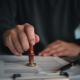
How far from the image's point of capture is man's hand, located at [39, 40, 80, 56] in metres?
0.70

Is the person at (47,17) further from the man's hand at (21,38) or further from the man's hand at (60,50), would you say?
the man's hand at (21,38)

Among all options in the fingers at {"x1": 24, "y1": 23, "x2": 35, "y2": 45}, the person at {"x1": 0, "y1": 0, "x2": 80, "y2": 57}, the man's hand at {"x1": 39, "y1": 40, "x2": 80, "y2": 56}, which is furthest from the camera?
the person at {"x1": 0, "y1": 0, "x2": 80, "y2": 57}

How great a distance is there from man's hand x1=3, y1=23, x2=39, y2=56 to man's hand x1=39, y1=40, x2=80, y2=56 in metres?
0.17

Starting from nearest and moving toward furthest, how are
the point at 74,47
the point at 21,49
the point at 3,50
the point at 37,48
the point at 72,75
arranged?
the point at 72,75 → the point at 21,49 → the point at 3,50 → the point at 74,47 → the point at 37,48

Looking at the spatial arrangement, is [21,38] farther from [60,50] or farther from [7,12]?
[7,12]

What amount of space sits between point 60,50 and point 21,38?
0.28 m

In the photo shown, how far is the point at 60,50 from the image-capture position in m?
0.73

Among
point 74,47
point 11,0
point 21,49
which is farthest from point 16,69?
point 11,0

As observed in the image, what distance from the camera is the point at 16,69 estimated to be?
1.44 ft

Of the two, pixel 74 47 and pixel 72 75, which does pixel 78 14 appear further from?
pixel 72 75

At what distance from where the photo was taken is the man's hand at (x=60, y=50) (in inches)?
→ 27.4

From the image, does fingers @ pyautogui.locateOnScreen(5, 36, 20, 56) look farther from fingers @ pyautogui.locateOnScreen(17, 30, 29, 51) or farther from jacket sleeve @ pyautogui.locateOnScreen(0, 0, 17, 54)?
jacket sleeve @ pyautogui.locateOnScreen(0, 0, 17, 54)

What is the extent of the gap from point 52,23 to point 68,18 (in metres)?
0.09

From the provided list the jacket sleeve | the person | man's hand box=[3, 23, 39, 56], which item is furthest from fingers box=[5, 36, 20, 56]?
the person
